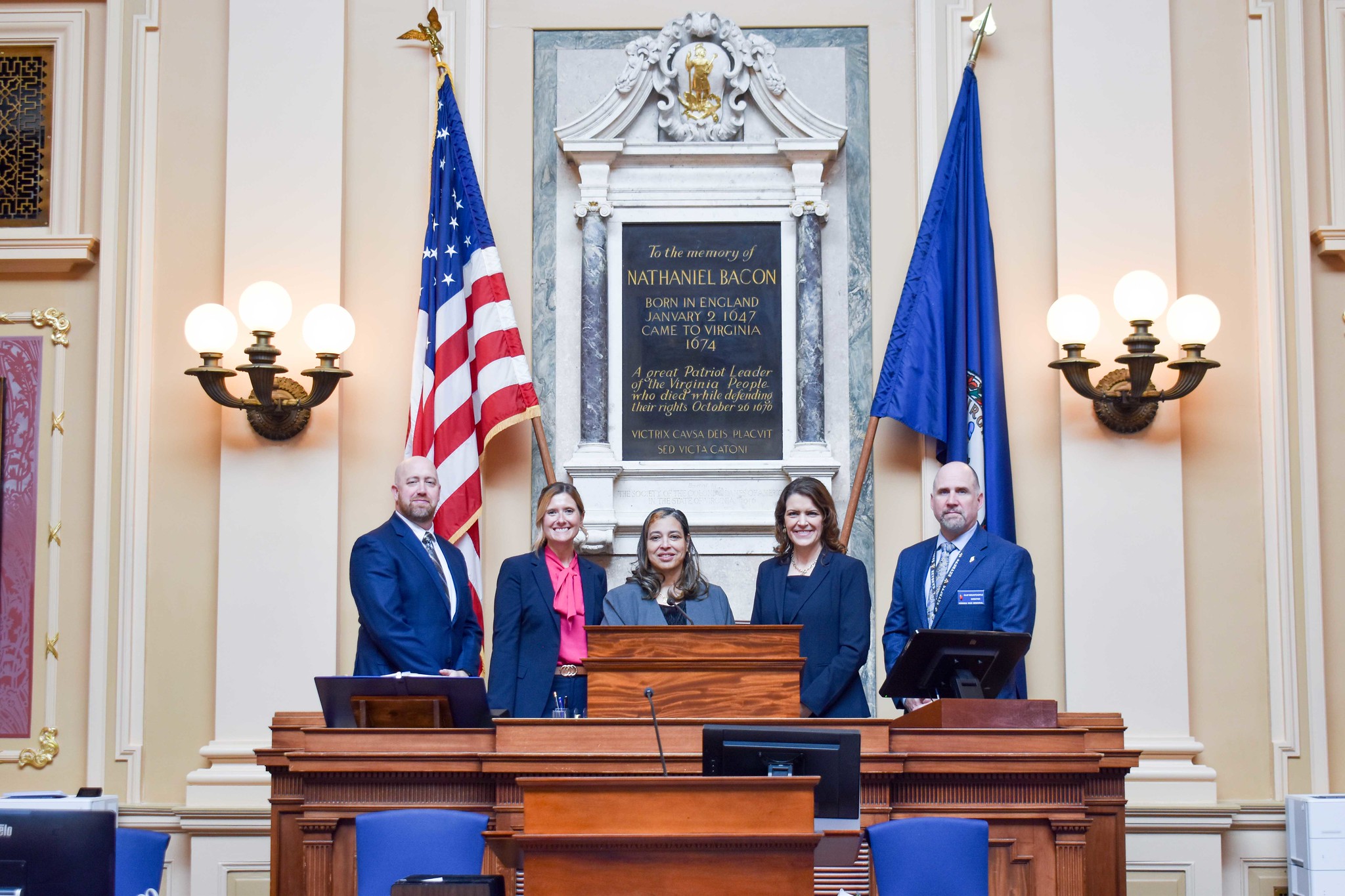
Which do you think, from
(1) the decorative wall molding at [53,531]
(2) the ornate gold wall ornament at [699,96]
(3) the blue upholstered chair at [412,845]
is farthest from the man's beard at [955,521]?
(1) the decorative wall molding at [53,531]

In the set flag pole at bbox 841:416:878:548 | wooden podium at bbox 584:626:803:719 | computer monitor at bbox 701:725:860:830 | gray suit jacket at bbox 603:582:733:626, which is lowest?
computer monitor at bbox 701:725:860:830

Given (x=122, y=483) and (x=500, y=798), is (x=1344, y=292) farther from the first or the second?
(x=122, y=483)

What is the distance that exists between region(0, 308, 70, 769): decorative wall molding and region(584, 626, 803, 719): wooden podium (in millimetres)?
3188

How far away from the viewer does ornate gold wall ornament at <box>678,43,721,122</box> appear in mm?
6438

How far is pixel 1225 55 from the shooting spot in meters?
6.34

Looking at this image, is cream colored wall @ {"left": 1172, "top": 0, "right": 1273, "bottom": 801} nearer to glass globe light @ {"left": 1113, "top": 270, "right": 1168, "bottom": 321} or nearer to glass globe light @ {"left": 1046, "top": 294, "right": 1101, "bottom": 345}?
glass globe light @ {"left": 1113, "top": 270, "right": 1168, "bottom": 321}

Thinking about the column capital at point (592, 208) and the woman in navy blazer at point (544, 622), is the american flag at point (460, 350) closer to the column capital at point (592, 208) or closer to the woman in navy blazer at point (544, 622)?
the column capital at point (592, 208)

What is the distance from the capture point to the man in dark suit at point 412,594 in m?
5.02

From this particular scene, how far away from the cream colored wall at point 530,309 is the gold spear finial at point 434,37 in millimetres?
116

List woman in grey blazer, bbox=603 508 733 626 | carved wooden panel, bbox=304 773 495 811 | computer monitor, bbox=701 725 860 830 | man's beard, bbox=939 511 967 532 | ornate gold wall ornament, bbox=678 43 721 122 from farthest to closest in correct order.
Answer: ornate gold wall ornament, bbox=678 43 721 122, man's beard, bbox=939 511 967 532, woman in grey blazer, bbox=603 508 733 626, carved wooden panel, bbox=304 773 495 811, computer monitor, bbox=701 725 860 830

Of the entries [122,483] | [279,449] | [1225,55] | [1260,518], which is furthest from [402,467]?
[1225,55]

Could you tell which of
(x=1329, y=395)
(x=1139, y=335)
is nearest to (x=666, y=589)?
(x=1139, y=335)

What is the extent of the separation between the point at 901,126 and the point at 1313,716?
10.4 ft

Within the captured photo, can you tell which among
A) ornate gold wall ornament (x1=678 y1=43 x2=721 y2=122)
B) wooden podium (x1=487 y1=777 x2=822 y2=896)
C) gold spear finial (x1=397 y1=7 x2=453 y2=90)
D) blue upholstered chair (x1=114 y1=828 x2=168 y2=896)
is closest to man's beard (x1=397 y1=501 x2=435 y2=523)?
blue upholstered chair (x1=114 y1=828 x2=168 y2=896)
